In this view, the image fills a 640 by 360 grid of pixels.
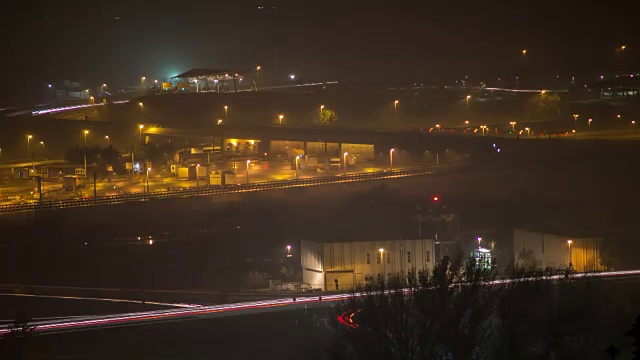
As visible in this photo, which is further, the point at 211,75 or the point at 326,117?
the point at 211,75

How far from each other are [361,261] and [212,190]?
725 centimetres

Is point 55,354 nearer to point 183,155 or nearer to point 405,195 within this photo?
point 405,195

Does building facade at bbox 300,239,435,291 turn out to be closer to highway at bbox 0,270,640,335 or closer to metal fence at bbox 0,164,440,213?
highway at bbox 0,270,640,335

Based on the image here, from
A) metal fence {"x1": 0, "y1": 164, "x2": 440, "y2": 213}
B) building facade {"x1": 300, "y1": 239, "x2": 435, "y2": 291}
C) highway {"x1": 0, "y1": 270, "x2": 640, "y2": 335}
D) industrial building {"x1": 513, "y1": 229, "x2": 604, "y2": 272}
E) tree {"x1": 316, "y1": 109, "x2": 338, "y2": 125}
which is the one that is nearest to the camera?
highway {"x1": 0, "y1": 270, "x2": 640, "y2": 335}

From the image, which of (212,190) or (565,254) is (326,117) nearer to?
(212,190)

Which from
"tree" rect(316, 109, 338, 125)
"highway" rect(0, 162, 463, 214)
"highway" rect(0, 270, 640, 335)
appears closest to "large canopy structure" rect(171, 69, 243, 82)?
"tree" rect(316, 109, 338, 125)

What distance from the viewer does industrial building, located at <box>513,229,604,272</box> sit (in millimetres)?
19312

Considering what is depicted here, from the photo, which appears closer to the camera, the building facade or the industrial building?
the building facade

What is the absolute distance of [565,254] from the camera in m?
19.4

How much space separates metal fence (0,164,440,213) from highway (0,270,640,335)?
7631 mm

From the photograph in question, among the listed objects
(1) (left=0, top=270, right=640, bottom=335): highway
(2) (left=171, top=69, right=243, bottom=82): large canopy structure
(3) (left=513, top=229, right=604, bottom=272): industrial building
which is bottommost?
(1) (left=0, top=270, right=640, bottom=335): highway

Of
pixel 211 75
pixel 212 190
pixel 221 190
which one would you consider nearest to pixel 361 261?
pixel 221 190

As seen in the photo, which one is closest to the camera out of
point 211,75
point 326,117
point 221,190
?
point 221,190

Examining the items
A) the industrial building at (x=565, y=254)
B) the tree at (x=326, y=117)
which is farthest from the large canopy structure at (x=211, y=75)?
the industrial building at (x=565, y=254)
